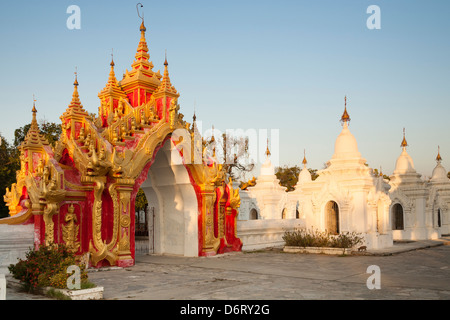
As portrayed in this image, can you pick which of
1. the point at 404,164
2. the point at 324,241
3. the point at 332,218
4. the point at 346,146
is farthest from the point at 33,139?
the point at 404,164

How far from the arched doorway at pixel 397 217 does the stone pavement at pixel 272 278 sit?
38.0ft

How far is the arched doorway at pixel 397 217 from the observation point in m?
28.1

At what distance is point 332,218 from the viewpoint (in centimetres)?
2128

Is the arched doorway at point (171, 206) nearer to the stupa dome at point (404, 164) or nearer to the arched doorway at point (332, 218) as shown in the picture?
the arched doorway at point (332, 218)

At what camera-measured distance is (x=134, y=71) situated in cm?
1670

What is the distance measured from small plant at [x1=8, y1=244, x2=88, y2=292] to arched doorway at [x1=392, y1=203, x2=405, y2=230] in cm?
2324

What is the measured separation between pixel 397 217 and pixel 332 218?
916 cm

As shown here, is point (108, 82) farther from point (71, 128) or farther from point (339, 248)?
point (339, 248)

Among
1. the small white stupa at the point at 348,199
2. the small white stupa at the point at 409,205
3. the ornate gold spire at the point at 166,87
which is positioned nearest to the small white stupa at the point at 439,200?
the small white stupa at the point at 409,205

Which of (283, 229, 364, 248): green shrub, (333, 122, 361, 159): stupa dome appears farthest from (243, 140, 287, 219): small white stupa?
(283, 229, 364, 248): green shrub

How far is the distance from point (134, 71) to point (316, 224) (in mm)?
11172

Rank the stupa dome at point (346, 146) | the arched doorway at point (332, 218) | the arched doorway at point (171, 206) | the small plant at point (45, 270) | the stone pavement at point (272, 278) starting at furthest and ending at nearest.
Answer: the stupa dome at point (346, 146), the arched doorway at point (332, 218), the arched doorway at point (171, 206), the stone pavement at point (272, 278), the small plant at point (45, 270)

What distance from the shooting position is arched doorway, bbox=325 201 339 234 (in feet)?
69.7
